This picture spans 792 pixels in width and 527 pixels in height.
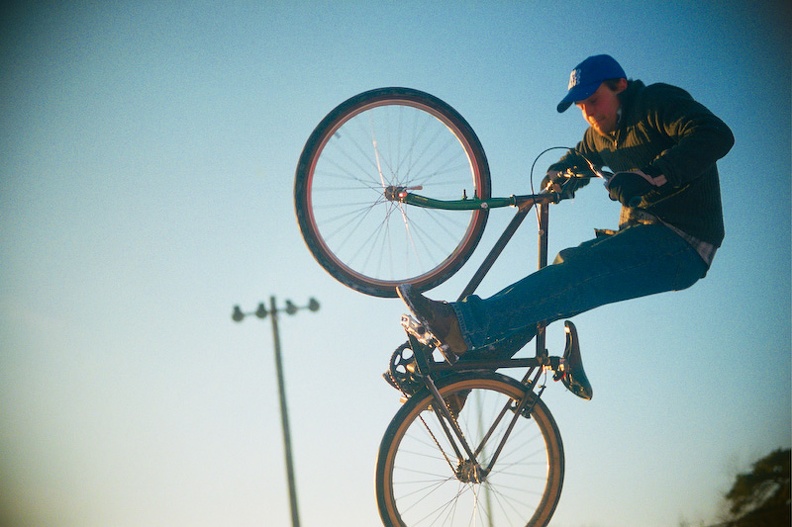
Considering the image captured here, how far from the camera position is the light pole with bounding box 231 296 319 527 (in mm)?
11508

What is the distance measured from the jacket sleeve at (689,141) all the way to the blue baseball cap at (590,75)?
0.36 m

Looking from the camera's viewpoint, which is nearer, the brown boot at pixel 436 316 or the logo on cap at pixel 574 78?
the brown boot at pixel 436 316

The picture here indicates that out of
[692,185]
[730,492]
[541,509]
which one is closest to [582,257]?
[692,185]

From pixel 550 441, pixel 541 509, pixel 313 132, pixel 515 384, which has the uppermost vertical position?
pixel 313 132

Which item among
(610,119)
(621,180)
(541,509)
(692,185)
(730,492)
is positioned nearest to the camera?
(621,180)

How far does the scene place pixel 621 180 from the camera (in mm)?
3037

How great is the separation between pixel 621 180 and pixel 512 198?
2.90 ft

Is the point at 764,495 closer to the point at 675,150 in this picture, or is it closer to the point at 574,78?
the point at 675,150

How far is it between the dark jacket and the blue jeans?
0.12 meters

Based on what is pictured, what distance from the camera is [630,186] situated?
3.01 meters

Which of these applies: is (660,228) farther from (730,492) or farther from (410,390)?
(730,492)

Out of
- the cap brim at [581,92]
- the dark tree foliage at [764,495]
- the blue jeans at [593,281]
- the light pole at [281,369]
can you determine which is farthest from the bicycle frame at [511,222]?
the light pole at [281,369]

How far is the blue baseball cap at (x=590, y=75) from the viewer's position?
3.49m

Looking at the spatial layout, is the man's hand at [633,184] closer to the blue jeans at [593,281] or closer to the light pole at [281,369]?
the blue jeans at [593,281]
